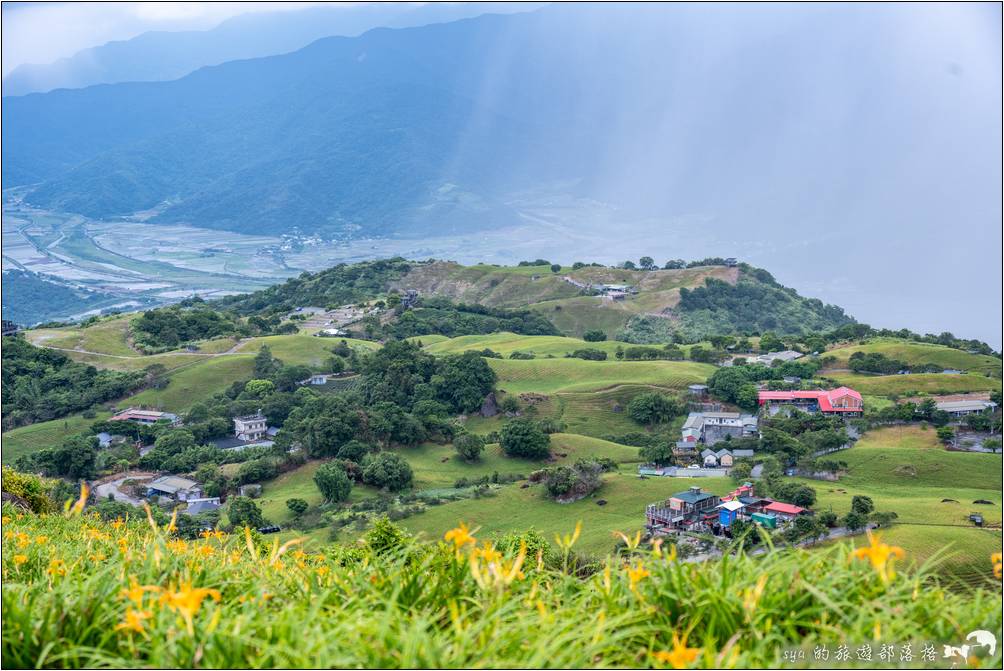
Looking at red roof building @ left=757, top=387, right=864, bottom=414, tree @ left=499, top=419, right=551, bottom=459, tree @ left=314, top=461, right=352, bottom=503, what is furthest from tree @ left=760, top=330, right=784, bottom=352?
tree @ left=314, top=461, right=352, bottom=503

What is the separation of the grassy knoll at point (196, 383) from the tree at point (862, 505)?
22.7m

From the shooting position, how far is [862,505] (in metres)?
15.1

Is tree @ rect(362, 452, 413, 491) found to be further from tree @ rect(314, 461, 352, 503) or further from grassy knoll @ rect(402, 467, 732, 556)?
grassy knoll @ rect(402, 467, 732, 556)

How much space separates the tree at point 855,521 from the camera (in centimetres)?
1445

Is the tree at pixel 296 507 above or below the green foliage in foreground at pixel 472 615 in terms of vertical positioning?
below

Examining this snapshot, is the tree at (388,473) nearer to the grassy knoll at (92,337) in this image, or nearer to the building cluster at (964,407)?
the building cluster at (964,407)

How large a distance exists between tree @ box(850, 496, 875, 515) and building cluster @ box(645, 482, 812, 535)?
30.4 inches

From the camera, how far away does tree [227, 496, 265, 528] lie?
17.1m

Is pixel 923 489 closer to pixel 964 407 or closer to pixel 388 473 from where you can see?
pixel 964 407

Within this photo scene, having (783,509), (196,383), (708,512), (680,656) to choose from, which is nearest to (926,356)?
(783,509)

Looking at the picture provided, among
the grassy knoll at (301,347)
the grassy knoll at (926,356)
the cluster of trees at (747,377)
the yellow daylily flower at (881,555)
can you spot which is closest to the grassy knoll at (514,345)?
the grassy knoll at (301,347)

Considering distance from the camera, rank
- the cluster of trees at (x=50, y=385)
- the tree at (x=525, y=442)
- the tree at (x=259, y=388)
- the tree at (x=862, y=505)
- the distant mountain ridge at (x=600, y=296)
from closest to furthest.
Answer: the tree at (x=862, y=505), the tree at (x=525, y=442), the cluster of trees at (x=50, y=385), the tree at (x=259, y=388), the distant mountain ridge at (x=600, y=296)

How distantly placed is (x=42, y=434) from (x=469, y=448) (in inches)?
590

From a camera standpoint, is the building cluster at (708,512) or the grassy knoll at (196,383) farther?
the grassy knoll at (196,383)
